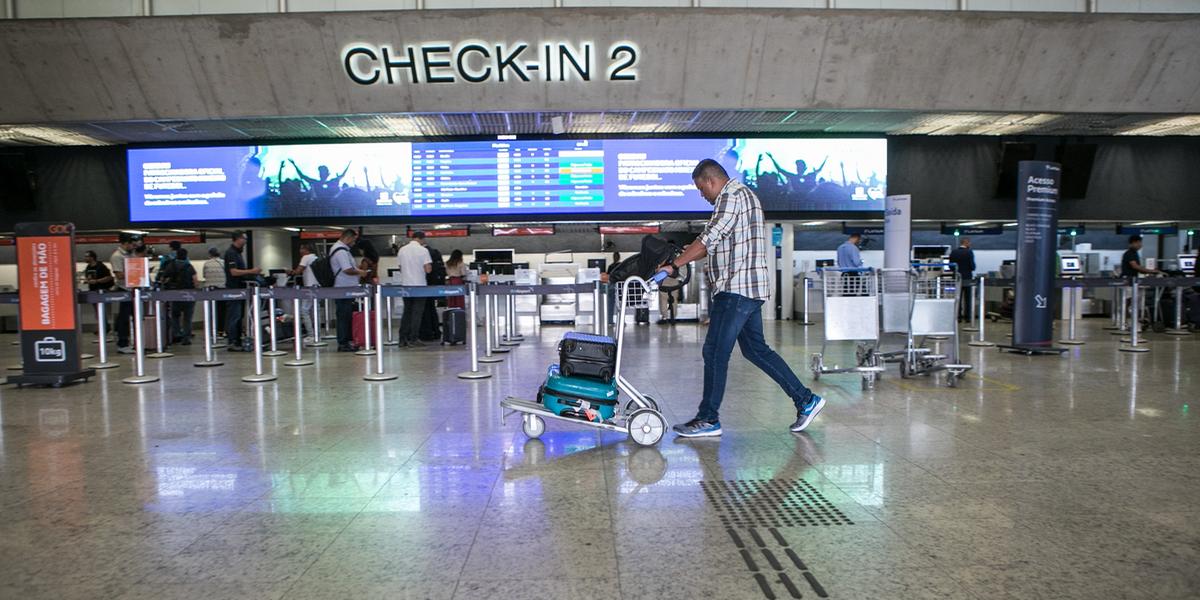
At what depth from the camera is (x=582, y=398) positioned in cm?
400

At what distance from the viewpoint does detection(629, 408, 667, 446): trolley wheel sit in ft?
12.7

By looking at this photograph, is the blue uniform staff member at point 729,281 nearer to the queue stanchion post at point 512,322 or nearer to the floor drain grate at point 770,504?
the floor drain grate at point 770,504

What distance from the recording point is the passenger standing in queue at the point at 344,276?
33.0 feet

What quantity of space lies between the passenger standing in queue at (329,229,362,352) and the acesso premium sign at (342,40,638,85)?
263cm

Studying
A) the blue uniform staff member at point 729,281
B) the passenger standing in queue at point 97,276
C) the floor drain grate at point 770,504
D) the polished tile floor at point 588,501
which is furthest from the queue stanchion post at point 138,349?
the floor drain grate at point 770,504

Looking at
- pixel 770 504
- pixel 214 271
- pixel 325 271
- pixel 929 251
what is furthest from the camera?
pixel 929 251

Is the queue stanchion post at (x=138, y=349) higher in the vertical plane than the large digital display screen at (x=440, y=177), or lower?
lower

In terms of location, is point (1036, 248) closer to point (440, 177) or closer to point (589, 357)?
point (589, 357)

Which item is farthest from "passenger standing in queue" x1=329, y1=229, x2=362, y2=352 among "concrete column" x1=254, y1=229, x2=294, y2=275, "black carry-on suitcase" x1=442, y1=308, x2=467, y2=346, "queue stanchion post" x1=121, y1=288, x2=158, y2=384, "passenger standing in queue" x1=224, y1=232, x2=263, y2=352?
"concrete column" x1=254, y1=229, x2=294, y2=275

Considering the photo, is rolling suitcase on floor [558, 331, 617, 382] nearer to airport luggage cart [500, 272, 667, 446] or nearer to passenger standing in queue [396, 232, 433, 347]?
airport luggage cart [500, 272, 667, 446]

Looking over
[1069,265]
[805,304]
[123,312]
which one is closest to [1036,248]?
[805,304]

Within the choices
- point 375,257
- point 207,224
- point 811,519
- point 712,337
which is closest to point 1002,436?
point 712,337

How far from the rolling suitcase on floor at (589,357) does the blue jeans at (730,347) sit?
57cm

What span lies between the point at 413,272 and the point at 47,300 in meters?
4.40
